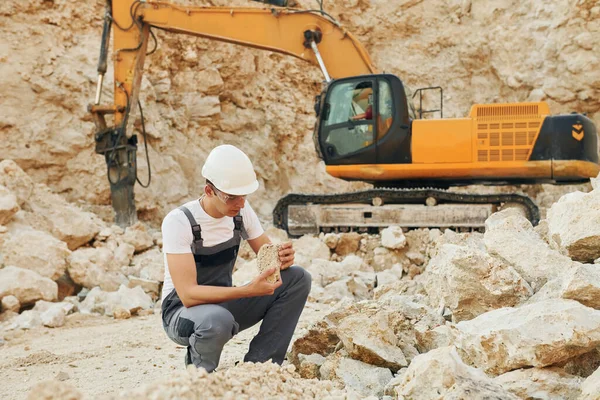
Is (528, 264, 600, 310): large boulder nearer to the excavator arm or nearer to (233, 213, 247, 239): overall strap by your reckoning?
(233, 213, 247, 239): overall strap

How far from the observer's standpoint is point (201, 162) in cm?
1311

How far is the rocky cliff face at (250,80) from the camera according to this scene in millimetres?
11359

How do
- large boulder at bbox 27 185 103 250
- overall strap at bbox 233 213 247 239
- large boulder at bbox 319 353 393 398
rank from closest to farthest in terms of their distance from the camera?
1. large boulder at bbox 319 353 393 398
2. overall strap at bbox 233 213 247 239
3. large boulder at bbox 27 185 103 250

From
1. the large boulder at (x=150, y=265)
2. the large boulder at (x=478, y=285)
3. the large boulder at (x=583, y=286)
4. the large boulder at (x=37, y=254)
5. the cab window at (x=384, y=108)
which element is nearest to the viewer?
the large boulder at (x=583, y=286)

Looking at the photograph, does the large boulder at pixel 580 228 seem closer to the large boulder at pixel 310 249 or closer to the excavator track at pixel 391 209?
the large boulder at pixel 310 249

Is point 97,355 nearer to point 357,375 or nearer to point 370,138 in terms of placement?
point 357,375

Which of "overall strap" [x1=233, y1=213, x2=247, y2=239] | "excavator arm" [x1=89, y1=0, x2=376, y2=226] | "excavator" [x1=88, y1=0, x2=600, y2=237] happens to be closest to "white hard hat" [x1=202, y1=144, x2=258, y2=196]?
"overall strap" [x1=233, y1=213, x2=247, y2=239]

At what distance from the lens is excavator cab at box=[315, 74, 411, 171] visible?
8453 mm

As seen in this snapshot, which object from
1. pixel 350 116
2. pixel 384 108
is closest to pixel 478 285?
pixel 384 108

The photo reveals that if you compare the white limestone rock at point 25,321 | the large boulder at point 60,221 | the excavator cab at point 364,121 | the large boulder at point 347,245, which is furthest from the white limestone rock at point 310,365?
the excavator cab at point 364,121

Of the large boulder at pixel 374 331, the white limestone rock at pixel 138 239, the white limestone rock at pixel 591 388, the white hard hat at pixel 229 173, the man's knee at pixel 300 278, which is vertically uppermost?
the white hard hat at pixel 229 173

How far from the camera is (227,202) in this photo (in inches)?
124

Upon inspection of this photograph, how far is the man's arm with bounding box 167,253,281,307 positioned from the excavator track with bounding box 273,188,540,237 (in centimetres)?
573

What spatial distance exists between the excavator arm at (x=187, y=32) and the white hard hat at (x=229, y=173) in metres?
6.23
